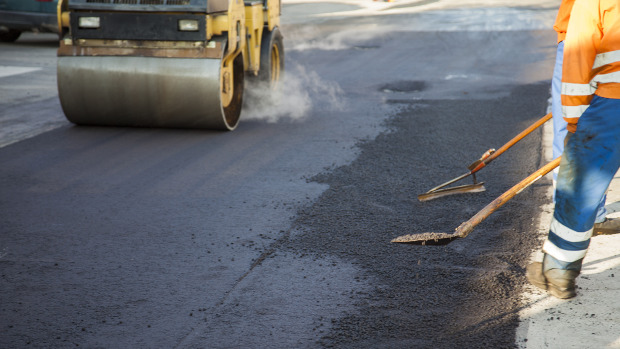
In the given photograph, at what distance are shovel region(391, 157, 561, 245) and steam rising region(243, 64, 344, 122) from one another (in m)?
4.85

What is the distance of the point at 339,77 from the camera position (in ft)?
Answer: 38.6

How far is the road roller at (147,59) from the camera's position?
7203 millimetres

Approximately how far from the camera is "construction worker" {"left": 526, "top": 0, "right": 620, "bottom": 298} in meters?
3.54

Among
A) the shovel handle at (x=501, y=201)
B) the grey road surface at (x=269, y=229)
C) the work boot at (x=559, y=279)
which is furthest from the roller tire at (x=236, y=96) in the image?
the work boot at (x=559, y=279)

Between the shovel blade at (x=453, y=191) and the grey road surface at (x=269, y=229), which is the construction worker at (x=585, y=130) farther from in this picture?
the shovel blade at (x=453, y=191)

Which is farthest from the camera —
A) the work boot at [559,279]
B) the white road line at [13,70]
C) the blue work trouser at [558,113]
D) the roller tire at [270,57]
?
the white road line at [13,70]

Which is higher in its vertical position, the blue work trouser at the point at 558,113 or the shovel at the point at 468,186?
the blue work trouser at the point at 558,113

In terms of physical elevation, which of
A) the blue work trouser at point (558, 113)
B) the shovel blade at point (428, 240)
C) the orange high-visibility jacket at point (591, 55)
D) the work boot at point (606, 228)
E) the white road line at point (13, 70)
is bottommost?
the work boot at point (606, 228)

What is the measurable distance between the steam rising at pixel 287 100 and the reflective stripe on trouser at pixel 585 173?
5176 mm

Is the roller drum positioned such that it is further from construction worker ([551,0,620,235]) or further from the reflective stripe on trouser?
the reflective stripe on trouser

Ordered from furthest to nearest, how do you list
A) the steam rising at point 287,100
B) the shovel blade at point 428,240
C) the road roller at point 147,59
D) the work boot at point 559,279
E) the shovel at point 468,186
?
the steam rising at point 287,100 < the road roller at point 147,59 < the shovel at point 468,186 < the shovel blade at point 428,240 < the work boot at point 559,279

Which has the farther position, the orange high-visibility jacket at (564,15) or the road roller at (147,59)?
the road roller at (147,59)

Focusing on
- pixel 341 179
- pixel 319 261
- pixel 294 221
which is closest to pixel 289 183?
pixel 341 179

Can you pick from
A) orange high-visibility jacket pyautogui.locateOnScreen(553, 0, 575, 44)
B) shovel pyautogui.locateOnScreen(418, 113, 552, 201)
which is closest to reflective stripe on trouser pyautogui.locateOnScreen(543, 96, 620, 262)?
orange high-visibility jacket pyautogui.locateOnScreen(553, 0, 575, 44)
